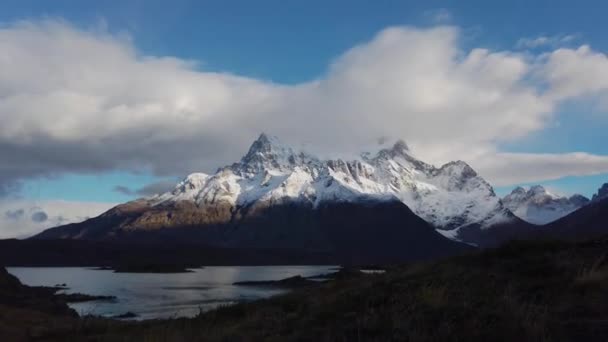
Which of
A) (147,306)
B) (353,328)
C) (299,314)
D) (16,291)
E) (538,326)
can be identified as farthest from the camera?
(16,291)

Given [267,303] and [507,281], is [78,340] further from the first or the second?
[507,281]

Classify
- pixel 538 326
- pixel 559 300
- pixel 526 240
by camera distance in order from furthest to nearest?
pixel 526 240, pixel 559 300, pixel 538 326

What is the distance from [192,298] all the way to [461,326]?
94.3m

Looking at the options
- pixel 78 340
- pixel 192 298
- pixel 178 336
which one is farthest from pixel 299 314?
pixel 192 298

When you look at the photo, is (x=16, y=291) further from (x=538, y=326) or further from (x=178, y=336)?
(x=538, y=326)

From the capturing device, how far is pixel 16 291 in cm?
9556

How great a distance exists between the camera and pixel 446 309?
11922 mm

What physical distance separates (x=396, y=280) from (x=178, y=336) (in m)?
6.49

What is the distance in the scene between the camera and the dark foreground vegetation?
10641 millimetres

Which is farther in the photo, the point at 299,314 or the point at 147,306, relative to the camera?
the point at 147,306

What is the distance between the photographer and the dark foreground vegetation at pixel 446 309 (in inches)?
419

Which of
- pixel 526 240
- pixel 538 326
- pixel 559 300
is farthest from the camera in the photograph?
pixel 526 240

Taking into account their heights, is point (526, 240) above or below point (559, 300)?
above

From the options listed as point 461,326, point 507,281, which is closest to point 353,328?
point 461,326
